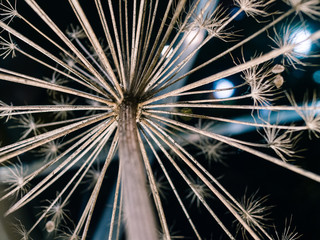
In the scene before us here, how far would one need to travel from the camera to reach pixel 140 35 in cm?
401

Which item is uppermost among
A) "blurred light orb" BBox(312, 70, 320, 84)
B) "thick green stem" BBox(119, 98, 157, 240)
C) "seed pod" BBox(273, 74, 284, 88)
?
"blurred light orb" BBox(312, 70, 320, 84)

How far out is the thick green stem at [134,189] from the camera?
2.12 metres

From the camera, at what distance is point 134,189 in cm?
236

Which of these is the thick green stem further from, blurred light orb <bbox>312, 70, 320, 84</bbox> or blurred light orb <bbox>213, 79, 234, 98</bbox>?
blurred light orb <bbox>312, 70, 320, 84</bbox>

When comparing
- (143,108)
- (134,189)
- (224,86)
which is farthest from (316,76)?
(134,189)

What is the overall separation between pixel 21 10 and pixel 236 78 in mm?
5206

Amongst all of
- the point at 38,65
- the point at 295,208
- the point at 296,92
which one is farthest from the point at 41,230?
the point at 296,92

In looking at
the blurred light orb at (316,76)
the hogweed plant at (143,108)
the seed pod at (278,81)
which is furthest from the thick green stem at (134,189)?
the blurred light orb at (316,76)

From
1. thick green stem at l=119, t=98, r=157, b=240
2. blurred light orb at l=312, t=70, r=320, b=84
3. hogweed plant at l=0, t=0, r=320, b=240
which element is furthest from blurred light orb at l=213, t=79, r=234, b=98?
thick green stem at l=119, t=98, r=157, b=240

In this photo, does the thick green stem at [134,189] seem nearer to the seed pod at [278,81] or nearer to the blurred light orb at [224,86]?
the seed pod at [278,81]

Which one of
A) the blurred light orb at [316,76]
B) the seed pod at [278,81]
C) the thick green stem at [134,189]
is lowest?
the thick green stem at [134,189]

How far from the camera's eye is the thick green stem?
6.95 feet

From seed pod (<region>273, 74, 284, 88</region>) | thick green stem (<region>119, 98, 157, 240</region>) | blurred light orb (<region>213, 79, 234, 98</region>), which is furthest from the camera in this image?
blurred light orb (<region>213, 79, 234, 98</region>)

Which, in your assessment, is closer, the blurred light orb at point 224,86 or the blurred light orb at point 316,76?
the blurred light orb at point 224,86
